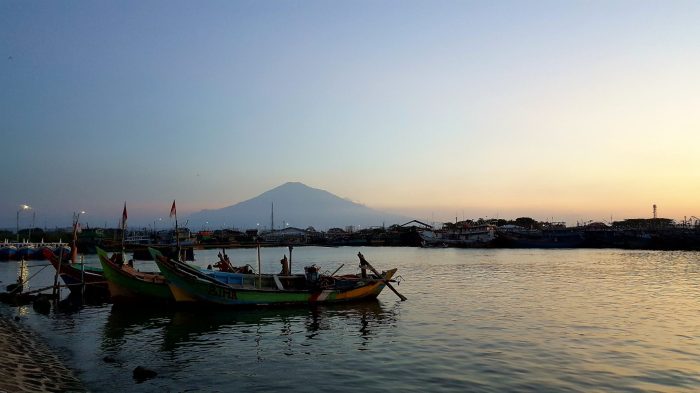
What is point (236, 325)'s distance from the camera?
20.1 metres

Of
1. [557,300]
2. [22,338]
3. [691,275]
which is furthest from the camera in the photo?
[691,275]

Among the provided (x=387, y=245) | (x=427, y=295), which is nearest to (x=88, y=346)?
(x=427, y=295)

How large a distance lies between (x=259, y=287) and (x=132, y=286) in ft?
19.2

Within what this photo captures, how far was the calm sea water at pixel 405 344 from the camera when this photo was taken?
12.5 meters

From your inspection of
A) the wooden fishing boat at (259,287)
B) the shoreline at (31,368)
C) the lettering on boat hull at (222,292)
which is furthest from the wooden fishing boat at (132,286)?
the shoreline at (31,368)

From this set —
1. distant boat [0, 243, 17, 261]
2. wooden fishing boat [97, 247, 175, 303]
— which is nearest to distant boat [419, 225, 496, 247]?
distant boat [0, 243, 17, 261]

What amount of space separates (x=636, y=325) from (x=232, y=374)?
15.4m

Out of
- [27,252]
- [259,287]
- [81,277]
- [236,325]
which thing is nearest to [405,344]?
[236,325]

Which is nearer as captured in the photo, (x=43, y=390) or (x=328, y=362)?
(x=43, y=390)

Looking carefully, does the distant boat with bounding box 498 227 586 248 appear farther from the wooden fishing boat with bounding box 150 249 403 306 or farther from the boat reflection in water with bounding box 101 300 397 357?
the boat reflection in water with bounding box 101 300 397 357

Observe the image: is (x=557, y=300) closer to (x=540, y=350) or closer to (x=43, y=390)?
(x=540, y=350)

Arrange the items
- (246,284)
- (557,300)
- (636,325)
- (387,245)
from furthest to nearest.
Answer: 1. (387,245)
2. (557,300)
3. (246,284)
4. (636,325)

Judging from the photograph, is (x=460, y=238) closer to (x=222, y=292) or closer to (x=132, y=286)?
(x=222, y=292)

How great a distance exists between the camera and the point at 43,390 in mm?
10805
